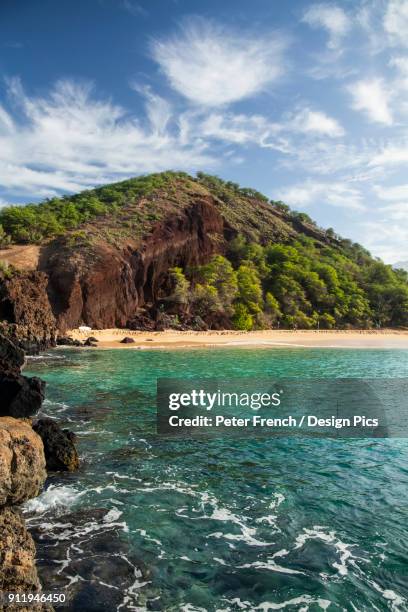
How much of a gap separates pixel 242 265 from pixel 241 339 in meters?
21.3

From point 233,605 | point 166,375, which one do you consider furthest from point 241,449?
point 166,375

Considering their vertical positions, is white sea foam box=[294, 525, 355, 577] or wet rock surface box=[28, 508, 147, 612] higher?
wet rock surface box=[28, 508, 147, 612]

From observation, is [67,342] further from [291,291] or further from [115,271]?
[291,291]

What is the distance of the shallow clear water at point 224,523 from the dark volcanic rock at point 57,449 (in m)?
0.38

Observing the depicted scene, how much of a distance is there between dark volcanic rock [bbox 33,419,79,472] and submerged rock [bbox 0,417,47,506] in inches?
188

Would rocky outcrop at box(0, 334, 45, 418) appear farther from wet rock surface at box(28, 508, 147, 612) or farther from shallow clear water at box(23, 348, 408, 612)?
wet rock surface at box(28, 508, 147, 612)

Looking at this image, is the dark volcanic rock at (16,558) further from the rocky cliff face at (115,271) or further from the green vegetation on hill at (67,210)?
the green vegetation on hill at (67,210)

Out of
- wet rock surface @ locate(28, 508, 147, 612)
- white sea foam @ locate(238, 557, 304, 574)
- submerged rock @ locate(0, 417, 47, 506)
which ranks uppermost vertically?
submerged rock @ locate(0, 417, 47, 506)

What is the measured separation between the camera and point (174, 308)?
51.9 m

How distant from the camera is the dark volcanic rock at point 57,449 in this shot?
31.4ft

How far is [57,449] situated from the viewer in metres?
9.73

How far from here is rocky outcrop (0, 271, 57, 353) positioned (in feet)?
101

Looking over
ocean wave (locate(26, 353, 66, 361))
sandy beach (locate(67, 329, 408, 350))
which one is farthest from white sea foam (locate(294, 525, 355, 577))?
sandy beach (locate(67, 329, 408, 350))

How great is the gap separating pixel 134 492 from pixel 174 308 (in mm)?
43554
